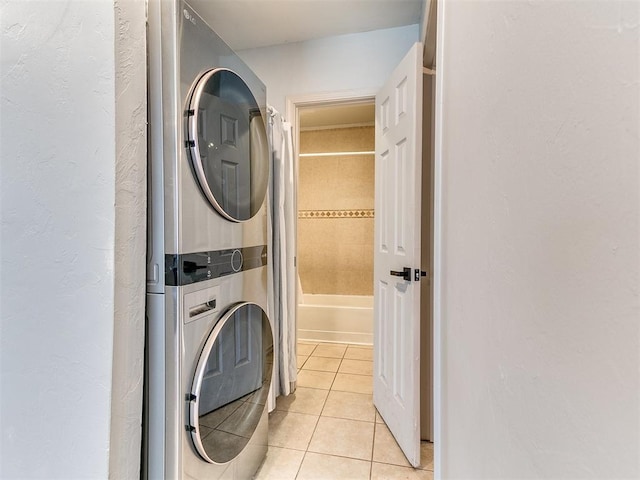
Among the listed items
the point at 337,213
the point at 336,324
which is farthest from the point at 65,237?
the point at 337,213

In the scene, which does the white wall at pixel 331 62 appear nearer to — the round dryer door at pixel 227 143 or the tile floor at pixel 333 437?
the round dryer door at pixel 227 143

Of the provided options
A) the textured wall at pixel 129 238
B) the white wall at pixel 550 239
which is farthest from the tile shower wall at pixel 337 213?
the white wall at pixel 550 239

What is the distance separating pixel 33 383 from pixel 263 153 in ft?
3.60

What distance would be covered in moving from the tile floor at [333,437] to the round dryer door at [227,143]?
3.95 ft

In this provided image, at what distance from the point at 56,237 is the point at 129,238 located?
0.20 metres

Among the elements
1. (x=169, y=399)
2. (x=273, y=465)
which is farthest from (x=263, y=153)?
(x=273, y=465)

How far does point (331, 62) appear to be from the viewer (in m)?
2.08

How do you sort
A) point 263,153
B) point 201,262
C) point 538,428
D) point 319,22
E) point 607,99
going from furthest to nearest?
point 319,22
point 263,153
point 201,262
point 538,428
point 607,99

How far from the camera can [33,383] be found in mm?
851

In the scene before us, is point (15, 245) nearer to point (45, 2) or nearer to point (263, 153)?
point (45, 2)

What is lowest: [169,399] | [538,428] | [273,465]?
[273,465]

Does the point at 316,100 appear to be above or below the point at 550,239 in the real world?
above

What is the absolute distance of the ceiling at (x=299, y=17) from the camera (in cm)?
176

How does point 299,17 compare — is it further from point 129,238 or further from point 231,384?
point 231,384
